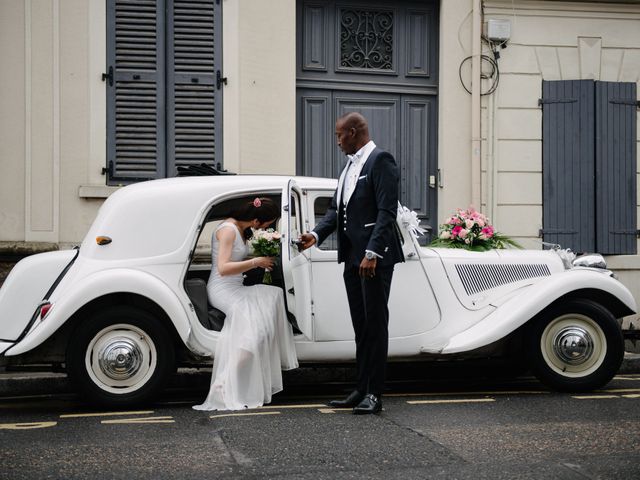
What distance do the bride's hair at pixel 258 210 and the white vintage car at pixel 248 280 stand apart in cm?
8

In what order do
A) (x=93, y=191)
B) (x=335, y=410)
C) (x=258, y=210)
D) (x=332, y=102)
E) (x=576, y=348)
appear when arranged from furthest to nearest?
(x=332, y=102) < (x=93, y=191) < (x=576, y=348) < (x=258, y=210) < (x=335, y=410)

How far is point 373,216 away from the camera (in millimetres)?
6605

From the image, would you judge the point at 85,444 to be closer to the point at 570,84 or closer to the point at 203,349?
the point at 203,349

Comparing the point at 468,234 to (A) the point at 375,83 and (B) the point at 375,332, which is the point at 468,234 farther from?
(A) the point at 375,83

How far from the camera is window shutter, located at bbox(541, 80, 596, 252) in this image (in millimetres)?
12492

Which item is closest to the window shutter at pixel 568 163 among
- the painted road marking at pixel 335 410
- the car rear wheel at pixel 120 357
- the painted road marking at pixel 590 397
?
the painted road marking at pixel 590 397

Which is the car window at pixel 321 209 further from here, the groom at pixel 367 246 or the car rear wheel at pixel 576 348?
the car rear wheel at pixel 576 348

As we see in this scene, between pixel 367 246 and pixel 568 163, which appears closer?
pixel 367 246

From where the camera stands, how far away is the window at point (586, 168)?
12.5 meters

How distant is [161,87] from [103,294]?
5.36 metres

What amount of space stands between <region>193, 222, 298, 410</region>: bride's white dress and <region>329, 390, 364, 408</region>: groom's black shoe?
1.47 ft

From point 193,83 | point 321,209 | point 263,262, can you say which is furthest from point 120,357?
point 193,83

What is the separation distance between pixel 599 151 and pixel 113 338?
7.85 metres

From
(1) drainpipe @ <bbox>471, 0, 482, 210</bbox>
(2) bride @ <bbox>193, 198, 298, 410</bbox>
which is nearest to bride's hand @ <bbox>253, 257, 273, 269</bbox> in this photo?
(2) bride @ <bbox>193, 198, 298, 410</bbox>
